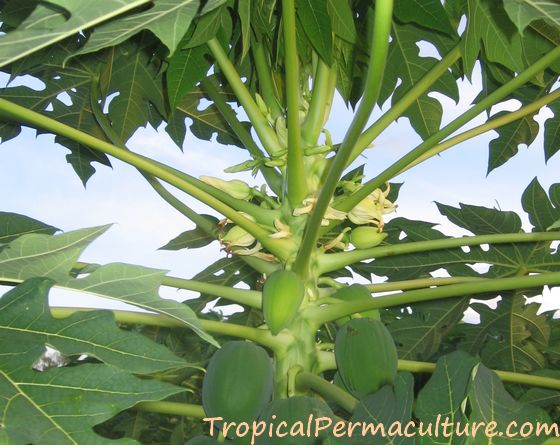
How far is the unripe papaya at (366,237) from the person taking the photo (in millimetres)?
1586

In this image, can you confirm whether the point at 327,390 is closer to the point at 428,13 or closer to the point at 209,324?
→ the point at 209,324

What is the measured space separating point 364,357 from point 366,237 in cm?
34

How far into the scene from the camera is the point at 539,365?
2000 millimetres

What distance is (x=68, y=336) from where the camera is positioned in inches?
39.8

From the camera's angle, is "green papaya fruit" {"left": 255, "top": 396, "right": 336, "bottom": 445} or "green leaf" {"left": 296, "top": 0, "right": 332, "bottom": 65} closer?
"green papaya fruit" {"left": 255, "top": 396, "right": 336, "bottom": 445}

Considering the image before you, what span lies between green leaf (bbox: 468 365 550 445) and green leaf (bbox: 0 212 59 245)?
0.92 m

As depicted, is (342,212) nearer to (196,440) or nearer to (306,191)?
(306,191)

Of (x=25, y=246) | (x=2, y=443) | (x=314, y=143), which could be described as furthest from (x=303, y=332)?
(x=2, y=443)

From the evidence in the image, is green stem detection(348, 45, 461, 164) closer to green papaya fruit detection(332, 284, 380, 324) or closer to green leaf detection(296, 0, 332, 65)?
green leaf detection(296, 0, 332, 65)

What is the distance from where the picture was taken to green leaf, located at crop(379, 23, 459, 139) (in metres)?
1.82

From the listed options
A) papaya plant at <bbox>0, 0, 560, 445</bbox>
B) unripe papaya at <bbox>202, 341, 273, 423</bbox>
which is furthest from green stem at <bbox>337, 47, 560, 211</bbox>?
unripe papaya at <bbox>202, 341, 273, 423</bbox>

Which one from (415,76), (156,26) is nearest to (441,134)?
(415,76)

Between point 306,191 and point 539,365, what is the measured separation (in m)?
0.91

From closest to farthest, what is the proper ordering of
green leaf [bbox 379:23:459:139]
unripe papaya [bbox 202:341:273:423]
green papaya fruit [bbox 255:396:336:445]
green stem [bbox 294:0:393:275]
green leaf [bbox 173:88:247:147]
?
green stem [bbox 294:0:393:275]
green papaya fruit [bbox 255:396:336:445]
unripe papaya [bbox 202:341:273:423]
green leaf [bbox 379:23:459:139]
green leaf [bbox 173:88:247:147]
